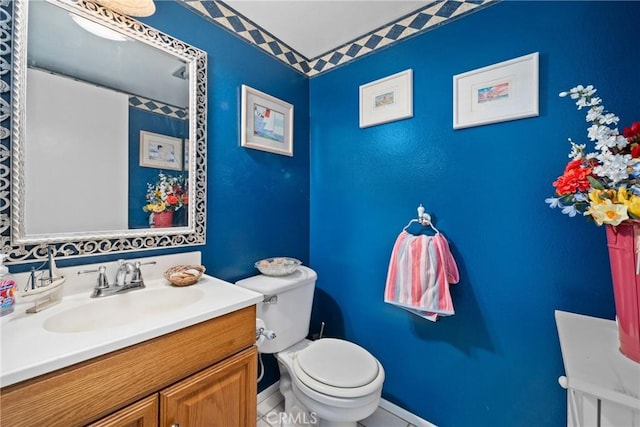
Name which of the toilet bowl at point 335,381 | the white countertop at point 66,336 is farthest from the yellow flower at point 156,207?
the toilet bowl at point 335,381

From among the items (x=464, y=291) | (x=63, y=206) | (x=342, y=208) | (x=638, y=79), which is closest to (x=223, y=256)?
(x=63, y=206)

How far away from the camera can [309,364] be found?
3.87 ft

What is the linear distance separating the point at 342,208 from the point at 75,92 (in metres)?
1.36

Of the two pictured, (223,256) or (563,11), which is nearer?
(563,11)

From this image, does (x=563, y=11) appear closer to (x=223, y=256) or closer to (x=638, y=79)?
(x=638, y=79)

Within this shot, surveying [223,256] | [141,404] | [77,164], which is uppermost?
[77,164]

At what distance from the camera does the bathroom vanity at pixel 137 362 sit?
0.54 metres

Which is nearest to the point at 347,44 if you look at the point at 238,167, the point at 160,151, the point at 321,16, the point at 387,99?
the point at 321,16

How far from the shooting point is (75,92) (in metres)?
0.93

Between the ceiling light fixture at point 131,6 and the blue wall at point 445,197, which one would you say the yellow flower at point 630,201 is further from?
the ceiling light fixture at point 131,6

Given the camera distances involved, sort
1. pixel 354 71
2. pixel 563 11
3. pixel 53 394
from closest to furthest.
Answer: pixel 53 394 → pixel 563 11 → pixel 354 71

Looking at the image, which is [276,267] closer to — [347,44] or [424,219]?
[424,219]

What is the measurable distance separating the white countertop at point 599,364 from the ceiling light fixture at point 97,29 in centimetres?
181

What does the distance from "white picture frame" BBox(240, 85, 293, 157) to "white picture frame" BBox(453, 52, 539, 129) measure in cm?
97
